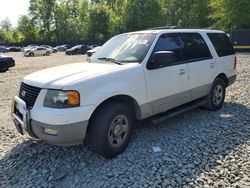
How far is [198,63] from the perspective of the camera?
231 inches

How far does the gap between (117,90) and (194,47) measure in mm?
2450

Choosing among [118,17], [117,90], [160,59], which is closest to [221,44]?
[160,59]

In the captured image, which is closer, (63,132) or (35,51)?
(63,132)

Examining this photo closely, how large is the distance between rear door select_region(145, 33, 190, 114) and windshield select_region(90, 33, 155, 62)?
0.66 feet

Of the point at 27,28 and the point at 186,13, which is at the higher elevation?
the point at 186,13

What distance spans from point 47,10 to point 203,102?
74.2 m

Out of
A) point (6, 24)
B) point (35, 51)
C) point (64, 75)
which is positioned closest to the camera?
point (64, 75)

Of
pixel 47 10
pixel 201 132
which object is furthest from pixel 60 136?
pixel 47 10

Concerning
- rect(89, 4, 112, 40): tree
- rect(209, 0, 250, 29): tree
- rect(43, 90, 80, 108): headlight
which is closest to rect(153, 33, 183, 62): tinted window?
rect(43, 90, 80, 108): headlight

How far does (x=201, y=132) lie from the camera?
17.4 ft

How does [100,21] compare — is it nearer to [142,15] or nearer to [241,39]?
[142,15]

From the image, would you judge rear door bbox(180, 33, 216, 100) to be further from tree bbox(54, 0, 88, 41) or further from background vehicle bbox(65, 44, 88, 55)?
tree bbox(54, 0, 88, 41)

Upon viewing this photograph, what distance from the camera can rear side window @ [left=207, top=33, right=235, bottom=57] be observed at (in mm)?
6558

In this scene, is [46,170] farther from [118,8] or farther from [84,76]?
[118,8]
